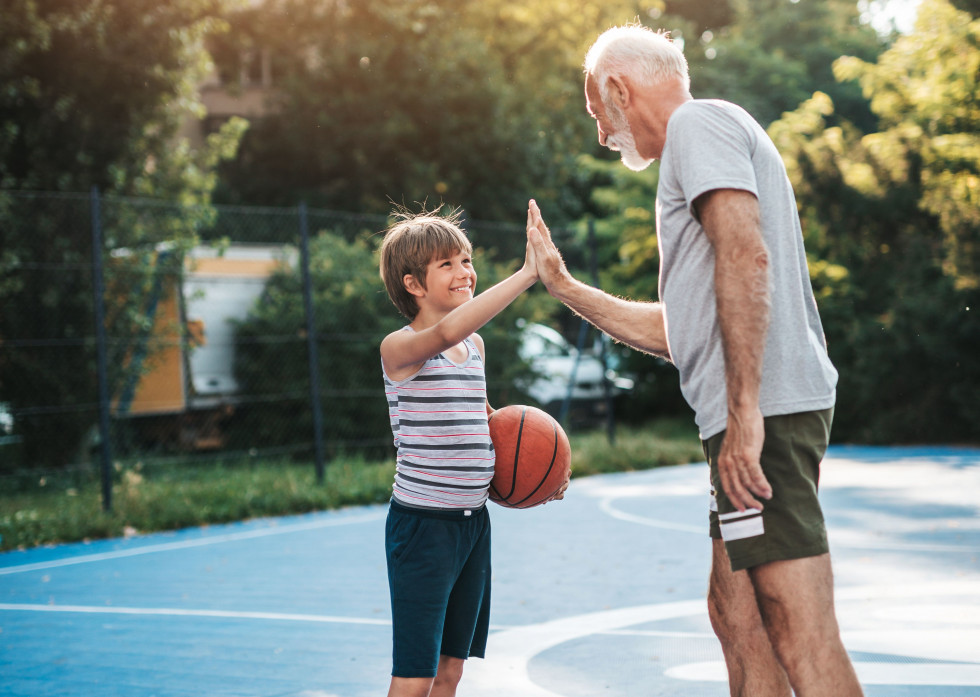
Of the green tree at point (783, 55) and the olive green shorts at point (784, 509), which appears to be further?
the green tree at point (783, 55)

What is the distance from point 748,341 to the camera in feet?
8.00

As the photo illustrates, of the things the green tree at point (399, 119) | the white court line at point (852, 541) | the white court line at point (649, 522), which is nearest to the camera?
the white court line at point (852, 541)

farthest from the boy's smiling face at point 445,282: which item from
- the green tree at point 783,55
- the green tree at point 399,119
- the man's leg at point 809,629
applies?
the green tree at point 783,55

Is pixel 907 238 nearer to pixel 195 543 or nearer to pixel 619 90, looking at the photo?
pixel 195 543

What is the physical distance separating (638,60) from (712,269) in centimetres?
59

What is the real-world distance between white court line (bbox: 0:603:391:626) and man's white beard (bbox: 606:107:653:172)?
10.9 feet

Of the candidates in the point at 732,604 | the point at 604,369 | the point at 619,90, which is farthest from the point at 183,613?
the point at 604,369

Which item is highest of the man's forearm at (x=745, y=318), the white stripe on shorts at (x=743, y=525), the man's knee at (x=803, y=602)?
the man's forearm at (x=745, y=318)

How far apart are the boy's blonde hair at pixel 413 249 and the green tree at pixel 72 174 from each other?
8.55m

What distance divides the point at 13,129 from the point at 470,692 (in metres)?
9.39

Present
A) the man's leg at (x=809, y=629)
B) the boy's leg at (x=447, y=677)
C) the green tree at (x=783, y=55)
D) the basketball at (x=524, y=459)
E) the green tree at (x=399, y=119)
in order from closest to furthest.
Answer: the man's leg at (x=809, y=629) < the boy's leg at (x=447, y=677) < the basketball at (x=524, y=459) < the green tree at (x=399, y=119) < the green tree at (x=783, y=55)

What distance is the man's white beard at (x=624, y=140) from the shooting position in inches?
112

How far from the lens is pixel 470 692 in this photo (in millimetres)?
4246

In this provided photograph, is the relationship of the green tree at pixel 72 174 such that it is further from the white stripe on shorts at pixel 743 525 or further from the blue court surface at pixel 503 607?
the white stripe on shorts at pixel 743 525
